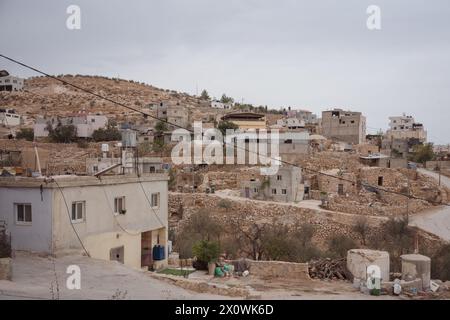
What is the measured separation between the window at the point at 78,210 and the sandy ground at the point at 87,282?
113 cm

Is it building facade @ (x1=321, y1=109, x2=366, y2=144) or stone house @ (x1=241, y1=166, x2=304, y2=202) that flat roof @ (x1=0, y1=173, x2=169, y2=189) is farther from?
building facade @ (x1=321, y1=109, x2=366, y2=144)

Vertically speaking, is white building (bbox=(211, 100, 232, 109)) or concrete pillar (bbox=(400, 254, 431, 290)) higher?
white building (bbox=(211, 100, 232, 109))

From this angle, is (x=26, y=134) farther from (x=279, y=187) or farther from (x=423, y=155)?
(x=423, y=155)

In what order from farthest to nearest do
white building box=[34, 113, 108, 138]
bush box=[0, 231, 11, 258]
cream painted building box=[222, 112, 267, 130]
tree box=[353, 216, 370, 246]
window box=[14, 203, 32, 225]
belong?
cream painted building box=[222, 112, 267, 130] → white building box=[34, 113, 108, 138] → tree box=[353, 216, 370, 246] → window box=[14, 203, 32, 225] → bush box=[0, 231, 11, 258]

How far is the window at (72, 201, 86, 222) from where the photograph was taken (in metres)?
12.0

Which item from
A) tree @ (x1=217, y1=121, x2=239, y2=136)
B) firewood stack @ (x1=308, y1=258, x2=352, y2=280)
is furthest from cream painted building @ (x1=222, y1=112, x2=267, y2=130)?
firewood stack @ (x1=308, y1=258, x2=352, y2=280)

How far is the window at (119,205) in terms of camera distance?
1360 centimetres

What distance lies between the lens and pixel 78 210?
12188 mm

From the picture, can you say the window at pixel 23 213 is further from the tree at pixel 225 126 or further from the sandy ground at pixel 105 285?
the tree at pixel 225 126

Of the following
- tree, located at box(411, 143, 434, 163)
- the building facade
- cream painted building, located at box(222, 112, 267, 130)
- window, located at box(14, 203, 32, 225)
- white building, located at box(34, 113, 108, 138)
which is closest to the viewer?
window, located at box(14, 203, 32, 225)

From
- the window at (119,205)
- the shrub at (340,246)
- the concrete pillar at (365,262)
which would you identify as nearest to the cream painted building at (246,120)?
the shrub at (340,246)

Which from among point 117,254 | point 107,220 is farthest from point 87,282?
point 117,254
